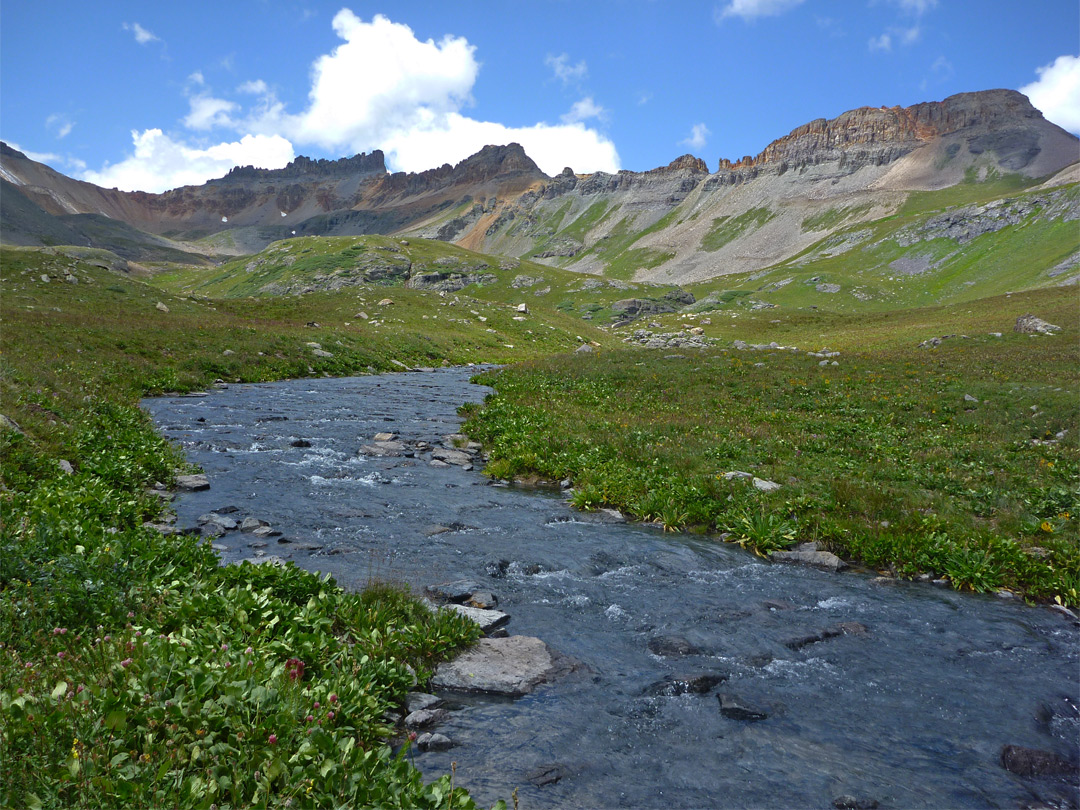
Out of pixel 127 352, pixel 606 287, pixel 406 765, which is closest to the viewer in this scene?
pixel 406 765

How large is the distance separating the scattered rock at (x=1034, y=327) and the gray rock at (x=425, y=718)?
184 ft

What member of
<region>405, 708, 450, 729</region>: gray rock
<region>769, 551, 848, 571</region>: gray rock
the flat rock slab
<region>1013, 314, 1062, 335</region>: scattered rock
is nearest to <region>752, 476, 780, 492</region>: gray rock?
<region>769, 551, 848, 571</region>: gray rock

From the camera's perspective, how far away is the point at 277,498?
13625 millimetres

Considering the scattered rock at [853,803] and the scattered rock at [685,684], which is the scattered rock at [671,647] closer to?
the scattered rock at [685,684]

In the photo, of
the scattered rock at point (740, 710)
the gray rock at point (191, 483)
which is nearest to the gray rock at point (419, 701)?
the scattered rock at point (740, 710)

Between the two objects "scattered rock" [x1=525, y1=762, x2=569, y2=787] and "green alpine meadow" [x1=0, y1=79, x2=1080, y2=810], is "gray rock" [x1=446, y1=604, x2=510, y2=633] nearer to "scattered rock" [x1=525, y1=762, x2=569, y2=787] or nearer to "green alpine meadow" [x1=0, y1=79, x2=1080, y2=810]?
"green alpine meadow" [x1=0, y1=79, x2=1080, y2=810]

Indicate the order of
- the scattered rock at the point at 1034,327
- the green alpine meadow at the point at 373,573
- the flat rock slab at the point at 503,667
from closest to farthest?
1. the green alpine meadow at the point at 373,573
2. the flat rock slab at the point at 503,667
3. the scattered rock at the point at 1034,327

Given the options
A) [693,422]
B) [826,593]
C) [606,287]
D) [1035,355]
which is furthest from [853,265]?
[826,593]

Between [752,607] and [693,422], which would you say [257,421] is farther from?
[752,607]

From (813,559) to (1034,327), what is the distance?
50.6 metres

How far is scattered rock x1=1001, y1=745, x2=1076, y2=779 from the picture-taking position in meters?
5.95

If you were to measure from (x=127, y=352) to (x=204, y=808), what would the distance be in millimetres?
35080

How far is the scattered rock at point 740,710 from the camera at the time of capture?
Result: 21.7 ft

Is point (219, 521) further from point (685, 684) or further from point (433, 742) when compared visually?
point (685, 684)
